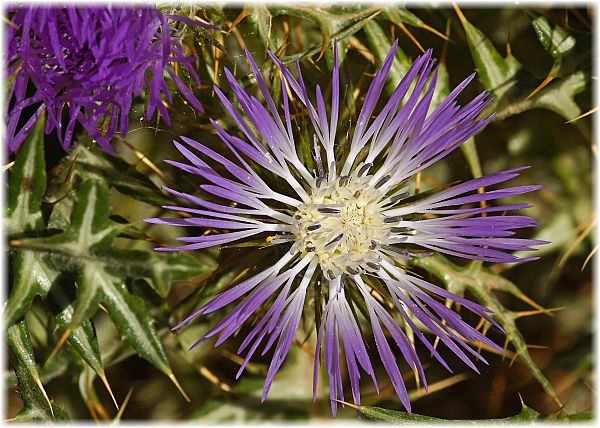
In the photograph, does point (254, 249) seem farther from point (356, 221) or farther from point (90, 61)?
point (90, 61)

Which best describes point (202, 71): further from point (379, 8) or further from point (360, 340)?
Answer: point (360, 340)

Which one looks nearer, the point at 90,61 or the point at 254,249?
the point at 90,61

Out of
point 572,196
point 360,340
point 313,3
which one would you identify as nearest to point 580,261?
point 572,196

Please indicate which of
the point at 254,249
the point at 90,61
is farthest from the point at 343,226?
the point at 90,61

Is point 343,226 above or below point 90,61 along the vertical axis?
below

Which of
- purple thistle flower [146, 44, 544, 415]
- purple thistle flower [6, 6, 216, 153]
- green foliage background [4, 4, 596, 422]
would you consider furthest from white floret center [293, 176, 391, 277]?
purple thistle flower [6, 6, 216, 153]

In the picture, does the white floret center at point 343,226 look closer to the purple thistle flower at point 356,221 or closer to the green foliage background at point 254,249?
the purple thistle flower at point 356,221
